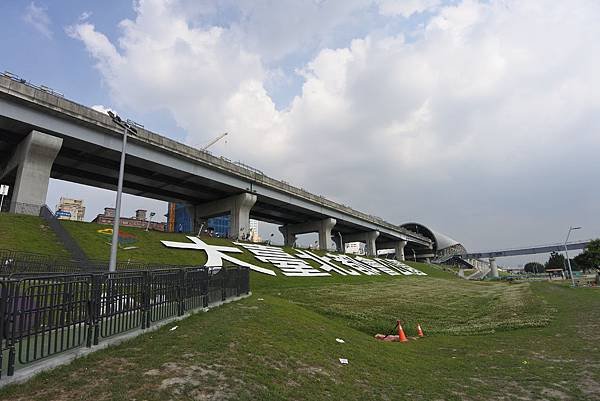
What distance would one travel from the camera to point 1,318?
5.18 meters

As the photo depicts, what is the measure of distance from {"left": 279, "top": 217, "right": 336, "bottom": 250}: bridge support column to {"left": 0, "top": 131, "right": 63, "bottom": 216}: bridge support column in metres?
50.6

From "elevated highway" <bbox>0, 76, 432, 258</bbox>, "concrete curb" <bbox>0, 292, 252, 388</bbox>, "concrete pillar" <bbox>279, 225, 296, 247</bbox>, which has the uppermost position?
"elevated highway" <bbox>0, 76, 432, 258</bbox>

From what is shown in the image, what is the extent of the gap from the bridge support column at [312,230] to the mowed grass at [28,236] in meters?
52.7

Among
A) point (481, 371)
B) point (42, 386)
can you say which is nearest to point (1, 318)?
point (42, 386)

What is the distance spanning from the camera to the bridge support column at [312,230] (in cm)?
7444

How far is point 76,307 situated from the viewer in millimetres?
6727

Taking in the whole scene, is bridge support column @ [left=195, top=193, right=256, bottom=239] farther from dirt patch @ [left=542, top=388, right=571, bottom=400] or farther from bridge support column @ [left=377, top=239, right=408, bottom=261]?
bridge support column @ [left=377, top=239, right=408, bottom=261]

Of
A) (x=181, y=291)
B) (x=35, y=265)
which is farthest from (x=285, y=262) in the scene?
(x=181, y=291)

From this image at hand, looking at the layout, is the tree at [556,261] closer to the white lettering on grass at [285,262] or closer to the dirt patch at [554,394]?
Answer: the white lettering on grass at [285,262]

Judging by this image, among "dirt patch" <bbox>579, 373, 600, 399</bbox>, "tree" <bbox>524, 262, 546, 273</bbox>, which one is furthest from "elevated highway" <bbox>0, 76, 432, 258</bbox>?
"tree" <bbox>524, 262, 546, 273</bbox>

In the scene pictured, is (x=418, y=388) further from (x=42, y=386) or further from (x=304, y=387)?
(x=42, y=386)

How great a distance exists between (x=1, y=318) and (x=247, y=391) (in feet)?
12.5

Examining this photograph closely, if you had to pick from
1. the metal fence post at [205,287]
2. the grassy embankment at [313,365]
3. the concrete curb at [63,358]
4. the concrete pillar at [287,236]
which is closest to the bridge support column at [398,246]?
the concrete pillar at [287,236]

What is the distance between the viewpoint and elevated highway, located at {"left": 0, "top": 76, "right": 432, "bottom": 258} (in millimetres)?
31484
